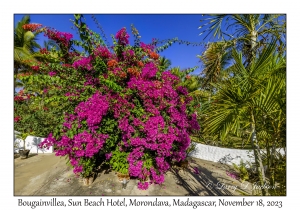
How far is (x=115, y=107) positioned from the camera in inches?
141

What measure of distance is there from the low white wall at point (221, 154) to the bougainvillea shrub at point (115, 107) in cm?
396

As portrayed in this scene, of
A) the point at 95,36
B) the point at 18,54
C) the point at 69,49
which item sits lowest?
the point at 69,49

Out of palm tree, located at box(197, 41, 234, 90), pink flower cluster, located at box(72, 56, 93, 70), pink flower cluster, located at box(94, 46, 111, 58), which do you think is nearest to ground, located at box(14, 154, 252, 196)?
palm tree, located at box(197, 41, 234, 90)

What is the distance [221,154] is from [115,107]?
600 cm

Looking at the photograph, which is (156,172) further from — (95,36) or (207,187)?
(95,36)

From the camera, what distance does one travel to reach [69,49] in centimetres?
411

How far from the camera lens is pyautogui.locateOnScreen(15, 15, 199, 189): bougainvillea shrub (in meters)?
3.54

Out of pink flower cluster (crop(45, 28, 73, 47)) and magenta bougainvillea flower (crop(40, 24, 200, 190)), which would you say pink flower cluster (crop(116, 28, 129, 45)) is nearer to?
magenta bougainvillea flower (crop(40, 24, 200, 190))

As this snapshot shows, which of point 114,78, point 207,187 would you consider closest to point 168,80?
point 114,78

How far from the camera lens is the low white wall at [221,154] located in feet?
21.7

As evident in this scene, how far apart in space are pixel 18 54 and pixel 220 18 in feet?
41.0

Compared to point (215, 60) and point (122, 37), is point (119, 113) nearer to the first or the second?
point (122, 37)
